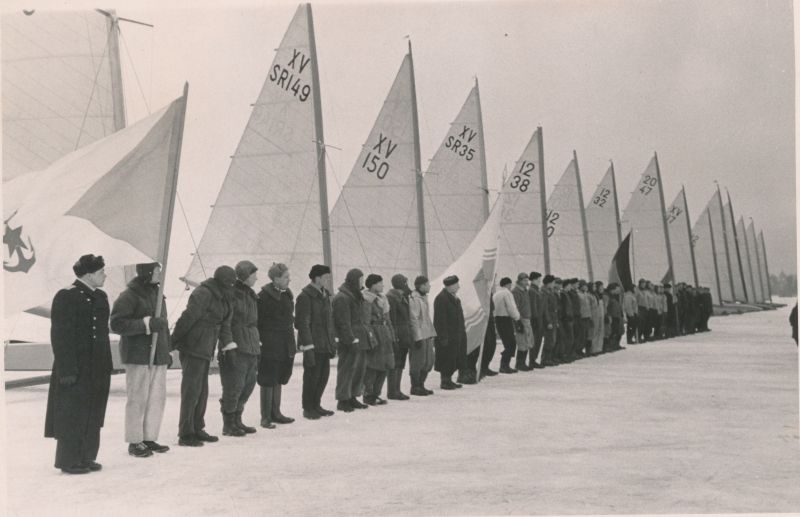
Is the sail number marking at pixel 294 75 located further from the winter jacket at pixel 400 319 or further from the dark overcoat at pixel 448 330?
the winter jacket at pixel 400 319

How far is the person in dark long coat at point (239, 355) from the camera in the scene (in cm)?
808

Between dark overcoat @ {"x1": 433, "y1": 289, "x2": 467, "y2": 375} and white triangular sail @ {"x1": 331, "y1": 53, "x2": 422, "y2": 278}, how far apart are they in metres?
7.38

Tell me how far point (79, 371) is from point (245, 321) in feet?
6.53

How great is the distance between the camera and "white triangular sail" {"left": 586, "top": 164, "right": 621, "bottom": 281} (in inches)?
1251

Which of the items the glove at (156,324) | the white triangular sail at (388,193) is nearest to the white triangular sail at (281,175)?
the white triangular sail at (388,193)

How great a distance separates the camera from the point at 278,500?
557 centimetres

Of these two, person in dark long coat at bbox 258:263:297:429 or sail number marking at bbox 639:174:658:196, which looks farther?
sail number marking at bbox 639:174:658:196

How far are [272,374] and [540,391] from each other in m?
4.24

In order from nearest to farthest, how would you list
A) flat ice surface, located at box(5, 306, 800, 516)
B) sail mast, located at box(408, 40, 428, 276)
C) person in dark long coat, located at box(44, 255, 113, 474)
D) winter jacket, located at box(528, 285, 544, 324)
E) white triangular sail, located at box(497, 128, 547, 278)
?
flat ice surface, located at box(5, 306, 800, 516) < person in dark long coat, located at box(44, 255, 113, 474) < winter jacket, located at box(528, 285, 544, 324) < sail mast, located at box(408, 40, 428, 276) < white triangular sail, located at box(497, 128, 547, 278)

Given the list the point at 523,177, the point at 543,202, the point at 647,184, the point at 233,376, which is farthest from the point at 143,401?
the point at 647,184

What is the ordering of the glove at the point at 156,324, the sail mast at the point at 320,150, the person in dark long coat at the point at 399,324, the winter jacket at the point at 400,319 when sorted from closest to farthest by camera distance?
the glove at the point at 156,324, the person in dark long coat at the point at 399,324, the winter jacket at the point at 400,319, the sail mast at the point at 320,150

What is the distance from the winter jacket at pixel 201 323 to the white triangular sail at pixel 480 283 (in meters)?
5.14

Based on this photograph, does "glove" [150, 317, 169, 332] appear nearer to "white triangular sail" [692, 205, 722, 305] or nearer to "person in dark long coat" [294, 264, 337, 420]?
"person in dark long coat" [294, 264, 337, 420]

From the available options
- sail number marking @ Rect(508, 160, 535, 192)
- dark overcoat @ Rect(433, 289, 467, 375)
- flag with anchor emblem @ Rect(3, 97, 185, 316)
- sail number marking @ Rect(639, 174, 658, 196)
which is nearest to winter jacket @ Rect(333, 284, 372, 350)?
dark overcoat @ Rect(433, 289, 467, 375)
